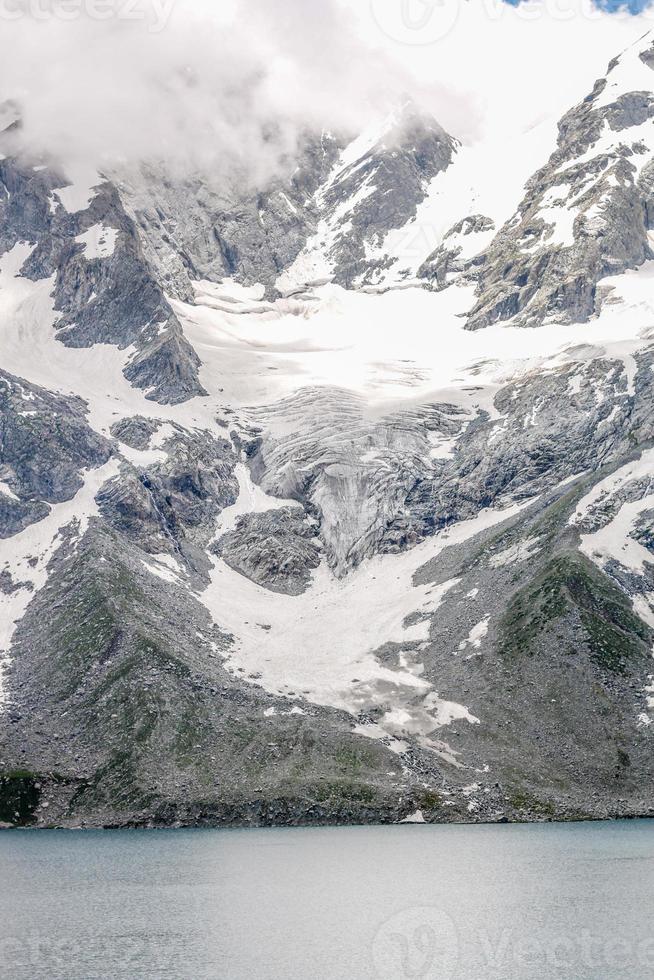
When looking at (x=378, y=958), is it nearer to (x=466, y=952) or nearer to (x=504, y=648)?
(x=466, y=952)

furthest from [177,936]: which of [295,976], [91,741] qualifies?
[91,741]

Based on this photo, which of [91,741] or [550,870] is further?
[91,741]

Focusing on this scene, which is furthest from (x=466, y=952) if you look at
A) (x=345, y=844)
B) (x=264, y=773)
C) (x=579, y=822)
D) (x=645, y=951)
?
(x=264, y=773)

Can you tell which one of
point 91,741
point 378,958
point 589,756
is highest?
point 378,958

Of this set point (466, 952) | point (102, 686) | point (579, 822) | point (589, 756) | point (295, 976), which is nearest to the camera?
point (295, 976)

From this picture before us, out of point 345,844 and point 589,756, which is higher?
point 345,844

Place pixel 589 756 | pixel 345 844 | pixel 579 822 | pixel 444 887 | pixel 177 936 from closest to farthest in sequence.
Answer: pixel 177 936, pixel 444 887, pixel 345 844, pixel 579 822, pixel 589 756
